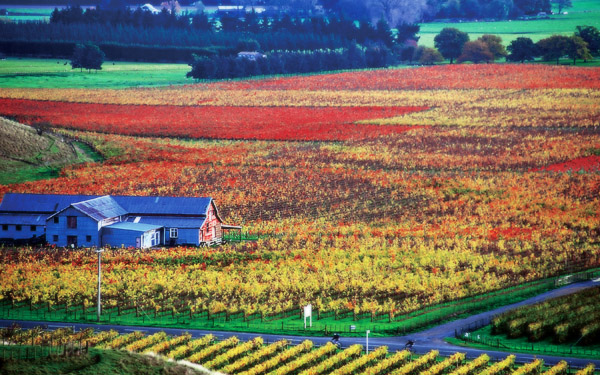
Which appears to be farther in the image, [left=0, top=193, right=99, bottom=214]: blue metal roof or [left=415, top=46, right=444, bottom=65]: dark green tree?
[left=415, top=46, right=444, bottom=65]: dark green tree

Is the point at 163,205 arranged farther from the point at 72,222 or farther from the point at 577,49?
the point at 577,49

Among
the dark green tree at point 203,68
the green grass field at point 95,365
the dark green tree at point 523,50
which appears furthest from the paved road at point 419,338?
the dark green tree at point 523,50

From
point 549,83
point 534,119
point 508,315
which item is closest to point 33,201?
point 508,315

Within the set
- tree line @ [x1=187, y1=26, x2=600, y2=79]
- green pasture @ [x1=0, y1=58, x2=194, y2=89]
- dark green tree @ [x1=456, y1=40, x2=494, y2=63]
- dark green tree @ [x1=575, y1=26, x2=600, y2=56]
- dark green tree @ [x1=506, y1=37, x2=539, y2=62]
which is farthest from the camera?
dark green tree @ [x1=456, y1=40, x2=494, y2=63]

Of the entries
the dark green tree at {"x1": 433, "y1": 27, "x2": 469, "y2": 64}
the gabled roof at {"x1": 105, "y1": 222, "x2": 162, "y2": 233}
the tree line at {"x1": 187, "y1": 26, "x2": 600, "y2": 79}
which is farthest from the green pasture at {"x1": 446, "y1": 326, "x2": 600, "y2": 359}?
the dark green tree at {"x1": 433, "y1": 27, "x2": 469, "y2": 64}

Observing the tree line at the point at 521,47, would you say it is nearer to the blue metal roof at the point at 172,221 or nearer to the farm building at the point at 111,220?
the farm building at the point at 111,220

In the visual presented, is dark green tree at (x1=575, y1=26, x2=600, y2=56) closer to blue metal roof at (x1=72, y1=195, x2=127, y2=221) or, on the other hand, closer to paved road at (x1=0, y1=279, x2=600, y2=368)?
blue metal roof at (x1=72, y1=195, x2=127, y2=221)
